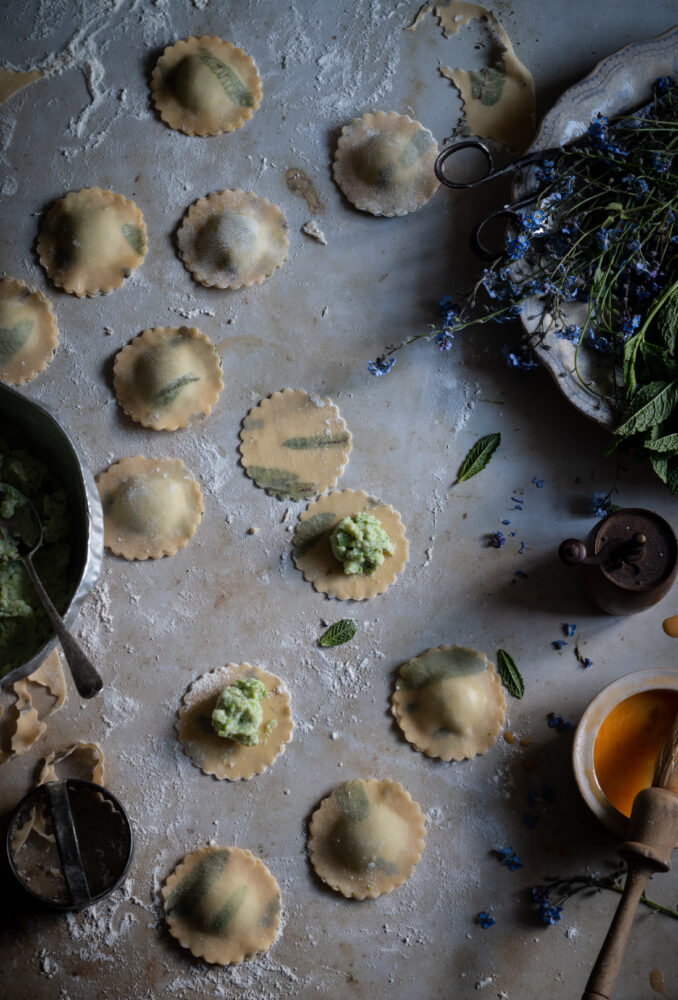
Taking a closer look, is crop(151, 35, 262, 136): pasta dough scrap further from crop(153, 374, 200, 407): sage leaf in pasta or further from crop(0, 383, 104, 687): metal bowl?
crop(0, 383, 104, 687): metal bowl

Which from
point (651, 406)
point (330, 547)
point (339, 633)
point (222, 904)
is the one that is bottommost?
point (222, 904)

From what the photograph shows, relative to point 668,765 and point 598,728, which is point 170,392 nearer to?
point 598,728

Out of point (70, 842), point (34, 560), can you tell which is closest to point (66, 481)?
point (34, 560)

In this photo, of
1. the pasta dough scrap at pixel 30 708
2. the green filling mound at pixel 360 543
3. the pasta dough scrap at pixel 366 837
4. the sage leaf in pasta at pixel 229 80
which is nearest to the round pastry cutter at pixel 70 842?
the pasta dough scrap at pixel 30 708

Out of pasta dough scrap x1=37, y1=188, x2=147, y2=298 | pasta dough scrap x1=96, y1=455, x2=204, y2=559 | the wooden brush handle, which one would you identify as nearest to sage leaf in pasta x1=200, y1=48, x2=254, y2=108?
pasta dough scrap x1=37, y1=188, x2=147, y2=298

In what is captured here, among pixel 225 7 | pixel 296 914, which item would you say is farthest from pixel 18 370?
pixel 296 914

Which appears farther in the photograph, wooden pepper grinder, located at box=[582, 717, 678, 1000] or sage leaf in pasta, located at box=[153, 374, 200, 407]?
sage leaf in pasta, located at box=[153, 374, 200, 407]
